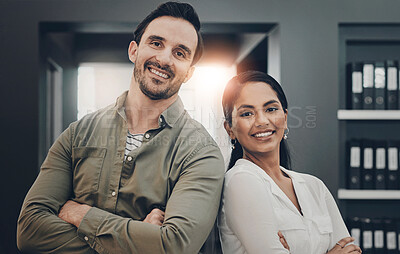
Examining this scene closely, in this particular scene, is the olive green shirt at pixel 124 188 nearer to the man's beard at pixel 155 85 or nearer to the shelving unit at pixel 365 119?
the man's beard at pixel 155 85

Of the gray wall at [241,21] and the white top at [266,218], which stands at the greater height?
the gray wall at [241,21]

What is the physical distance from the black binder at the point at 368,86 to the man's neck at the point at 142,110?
1510mm

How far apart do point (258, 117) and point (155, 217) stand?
0.51m

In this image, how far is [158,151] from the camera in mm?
1444

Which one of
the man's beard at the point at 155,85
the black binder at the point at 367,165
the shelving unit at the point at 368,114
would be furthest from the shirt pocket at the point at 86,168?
the black binder at the point at 367,165

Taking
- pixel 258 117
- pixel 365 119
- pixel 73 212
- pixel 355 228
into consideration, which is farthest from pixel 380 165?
pixel 73 212

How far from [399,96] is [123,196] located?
6.50 ft

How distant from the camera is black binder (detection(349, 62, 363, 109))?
8.38 feet

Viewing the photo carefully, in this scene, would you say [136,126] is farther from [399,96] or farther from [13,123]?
[399,96]

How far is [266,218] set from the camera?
127cm

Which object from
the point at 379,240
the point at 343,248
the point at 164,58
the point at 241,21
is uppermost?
the point at 241,21

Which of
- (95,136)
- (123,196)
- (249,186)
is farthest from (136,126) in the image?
(249,186)

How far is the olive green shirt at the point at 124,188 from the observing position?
1.25 m

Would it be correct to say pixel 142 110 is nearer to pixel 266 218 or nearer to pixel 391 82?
pixel 266 218
